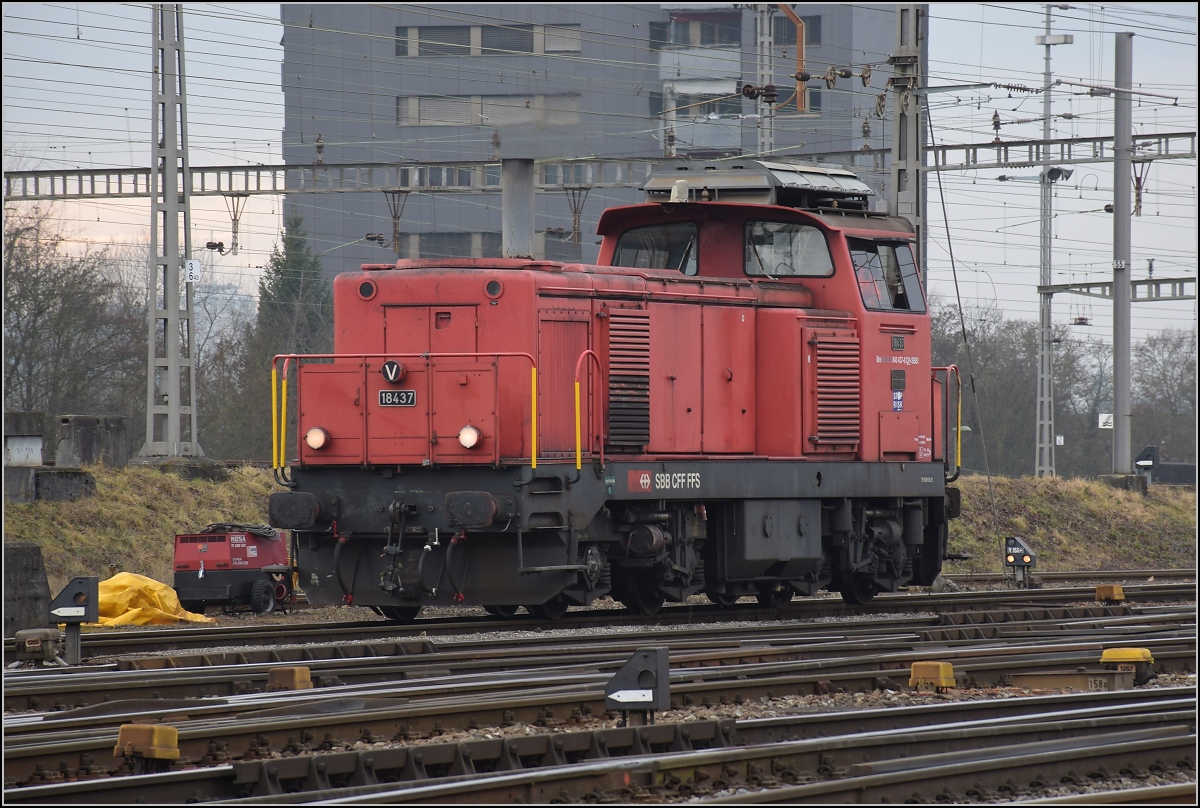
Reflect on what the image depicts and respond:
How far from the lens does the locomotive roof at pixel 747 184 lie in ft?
48.5

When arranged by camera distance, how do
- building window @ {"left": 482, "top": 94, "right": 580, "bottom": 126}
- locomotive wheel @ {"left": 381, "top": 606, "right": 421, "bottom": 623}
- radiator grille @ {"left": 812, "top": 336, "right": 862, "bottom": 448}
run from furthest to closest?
building window @ {"left": 482, "top": 94, "right": 580, "bottom": 126}, radiator grille @ {"left": 812, "top": 336, "right": 862, "bottom": 448}, locomotive wheel @ {"left": 381, "top": 606, "right": 421, "bottom": 623}

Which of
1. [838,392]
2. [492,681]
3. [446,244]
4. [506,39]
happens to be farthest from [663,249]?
[506,39]

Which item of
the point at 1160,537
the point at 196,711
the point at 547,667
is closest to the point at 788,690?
the point at 547,667

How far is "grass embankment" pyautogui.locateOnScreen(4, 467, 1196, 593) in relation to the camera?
20.6 metres

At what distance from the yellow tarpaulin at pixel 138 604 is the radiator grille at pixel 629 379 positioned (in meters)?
5.77

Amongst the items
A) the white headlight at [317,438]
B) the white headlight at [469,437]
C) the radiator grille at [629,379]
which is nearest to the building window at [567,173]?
the radiator grille at [629,379]

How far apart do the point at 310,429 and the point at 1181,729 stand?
8.02 m

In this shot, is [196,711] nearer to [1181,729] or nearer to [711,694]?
[711,694]

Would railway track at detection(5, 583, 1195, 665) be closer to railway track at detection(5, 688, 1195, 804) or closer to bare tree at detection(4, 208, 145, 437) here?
railway track at detection(5, 688, 1195, 804)

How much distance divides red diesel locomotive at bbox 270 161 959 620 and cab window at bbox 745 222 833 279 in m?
0.02

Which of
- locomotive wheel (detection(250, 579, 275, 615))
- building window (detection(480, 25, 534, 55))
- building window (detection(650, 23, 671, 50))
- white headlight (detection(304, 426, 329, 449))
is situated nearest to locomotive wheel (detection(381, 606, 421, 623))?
white headlight (detection(304, 426, 329, 449))

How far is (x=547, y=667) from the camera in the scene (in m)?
10.3

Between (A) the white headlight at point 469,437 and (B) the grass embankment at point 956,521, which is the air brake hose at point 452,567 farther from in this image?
(B) the grass embankment at point 956,521

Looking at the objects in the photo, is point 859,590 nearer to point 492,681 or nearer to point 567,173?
point 492,681
